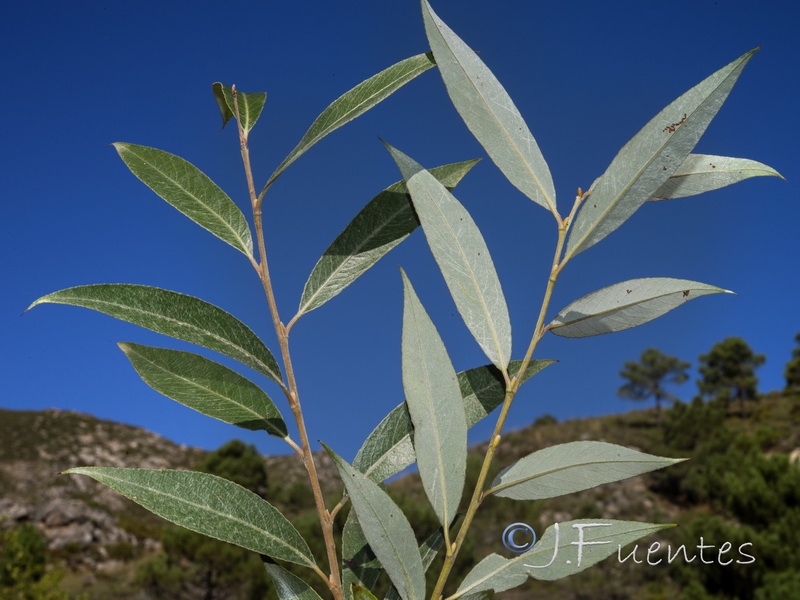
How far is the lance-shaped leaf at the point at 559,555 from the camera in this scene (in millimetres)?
460

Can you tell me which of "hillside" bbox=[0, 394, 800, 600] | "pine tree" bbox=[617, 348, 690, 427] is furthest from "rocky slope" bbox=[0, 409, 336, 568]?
"pine tree" bbox=[617, 348, 690, 427]

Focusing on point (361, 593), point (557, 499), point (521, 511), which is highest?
point (557, 499)

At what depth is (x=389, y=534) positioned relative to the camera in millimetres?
442

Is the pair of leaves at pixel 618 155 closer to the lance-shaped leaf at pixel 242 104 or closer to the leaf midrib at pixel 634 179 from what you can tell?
the leaf midrib at pixel 634 179

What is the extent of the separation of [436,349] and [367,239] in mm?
180

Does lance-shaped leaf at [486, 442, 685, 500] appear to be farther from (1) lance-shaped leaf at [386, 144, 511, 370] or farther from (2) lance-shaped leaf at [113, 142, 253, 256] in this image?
(2) lance-shaped leaf at [113, 142, 253, 256]

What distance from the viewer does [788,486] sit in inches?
400

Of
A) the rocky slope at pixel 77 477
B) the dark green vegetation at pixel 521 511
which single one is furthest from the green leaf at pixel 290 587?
the rocky slope at pixel 77 477

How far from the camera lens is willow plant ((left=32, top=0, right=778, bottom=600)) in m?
0.46

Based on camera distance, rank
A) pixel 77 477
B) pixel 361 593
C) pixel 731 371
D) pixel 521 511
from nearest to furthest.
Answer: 1. pixel 361 593
2. pixel 521 511
3. pixel 77 477
4. pixel 731 371

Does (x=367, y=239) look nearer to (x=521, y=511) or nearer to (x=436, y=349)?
(x=436, y=349)

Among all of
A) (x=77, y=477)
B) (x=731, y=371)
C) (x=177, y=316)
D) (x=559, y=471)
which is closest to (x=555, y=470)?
(x=559, y=471)

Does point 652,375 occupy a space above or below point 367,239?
above

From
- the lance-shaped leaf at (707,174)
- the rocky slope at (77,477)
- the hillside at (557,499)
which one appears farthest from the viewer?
the rocky slope at (77,477)
